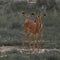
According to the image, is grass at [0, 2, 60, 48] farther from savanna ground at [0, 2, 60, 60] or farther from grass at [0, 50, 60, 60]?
grass at [0, 50, 60, 60]

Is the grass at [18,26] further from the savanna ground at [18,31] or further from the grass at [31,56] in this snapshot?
the grass at [31,56]

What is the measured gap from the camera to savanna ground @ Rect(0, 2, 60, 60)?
1051cm

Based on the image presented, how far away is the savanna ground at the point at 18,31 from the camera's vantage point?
10.5 meters

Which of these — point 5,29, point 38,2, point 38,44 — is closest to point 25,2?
point 38,2

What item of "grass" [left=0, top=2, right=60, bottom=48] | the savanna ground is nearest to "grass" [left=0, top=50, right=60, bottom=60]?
the savanna ground

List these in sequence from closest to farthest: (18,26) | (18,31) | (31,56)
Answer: (31,56) < (18,31) < (18,26)

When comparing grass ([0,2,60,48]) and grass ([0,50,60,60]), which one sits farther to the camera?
grass ([0,2,60,48])

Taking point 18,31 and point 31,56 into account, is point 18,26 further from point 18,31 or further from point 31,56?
point 31,56

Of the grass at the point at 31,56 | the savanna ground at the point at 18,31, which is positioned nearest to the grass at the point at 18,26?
the savanna ground at the point at 18,31

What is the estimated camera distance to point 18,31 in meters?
16.7

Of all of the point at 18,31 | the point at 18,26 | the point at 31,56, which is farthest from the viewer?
the point at 18,26

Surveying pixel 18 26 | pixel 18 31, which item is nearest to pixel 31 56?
pixel 18 31

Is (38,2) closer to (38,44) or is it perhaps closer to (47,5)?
(47,5)

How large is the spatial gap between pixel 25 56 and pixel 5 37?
450cm
